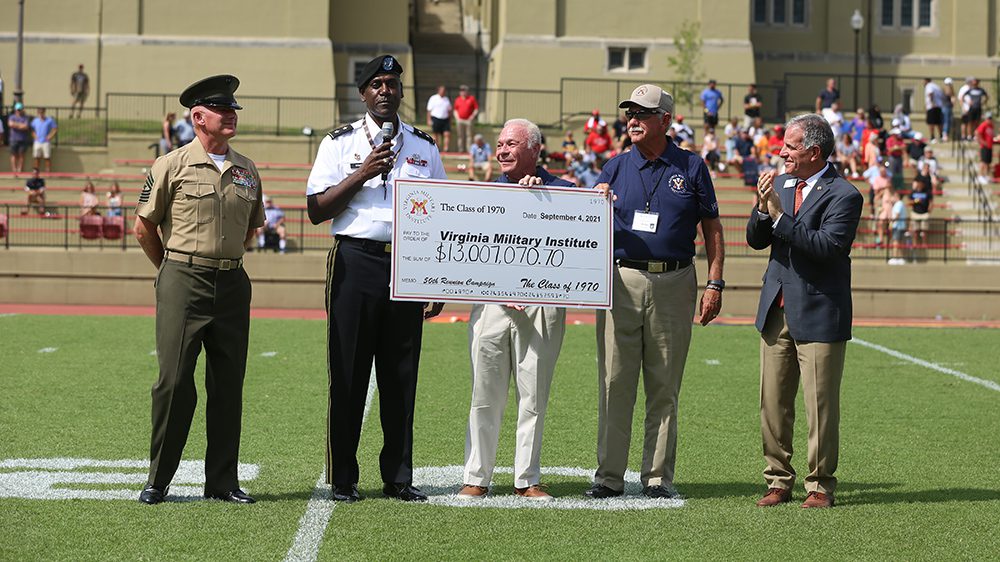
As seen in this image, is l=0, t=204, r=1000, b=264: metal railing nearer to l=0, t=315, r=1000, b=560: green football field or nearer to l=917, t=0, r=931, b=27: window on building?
l=0, t=315, r=1000, b=560: green football field

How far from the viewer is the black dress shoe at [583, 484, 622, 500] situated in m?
7.73

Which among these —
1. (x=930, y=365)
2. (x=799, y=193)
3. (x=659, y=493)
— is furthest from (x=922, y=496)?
(x=930, y=365)

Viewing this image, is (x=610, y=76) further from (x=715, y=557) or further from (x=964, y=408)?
(x=715, y=557)

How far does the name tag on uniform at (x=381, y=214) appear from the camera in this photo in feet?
24.6

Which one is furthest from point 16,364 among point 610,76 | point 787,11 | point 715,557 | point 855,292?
point 787,11

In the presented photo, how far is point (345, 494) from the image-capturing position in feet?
24.7

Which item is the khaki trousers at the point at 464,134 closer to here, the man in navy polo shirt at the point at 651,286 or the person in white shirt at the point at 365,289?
the man in navy polo shirt at the point at 651,286

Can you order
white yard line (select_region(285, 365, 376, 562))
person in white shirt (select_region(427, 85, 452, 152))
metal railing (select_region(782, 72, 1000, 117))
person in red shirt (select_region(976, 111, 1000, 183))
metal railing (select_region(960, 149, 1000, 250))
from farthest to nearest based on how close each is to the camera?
→ 1. metal railing (select_region(782, 72, 1000, 117))
2. person in white shirt (select_region(427, 85, 452, 152))
3. person in red shirt (select_region(976, 111, 1000, 183))
4. metal railing (select_region(960, 149, 1000, 250))
5. white yard line (select_region(285, 365, 376, 562))

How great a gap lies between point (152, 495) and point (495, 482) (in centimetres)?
195

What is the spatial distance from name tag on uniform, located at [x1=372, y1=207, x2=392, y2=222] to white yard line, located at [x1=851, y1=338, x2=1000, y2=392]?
7811 millimetres

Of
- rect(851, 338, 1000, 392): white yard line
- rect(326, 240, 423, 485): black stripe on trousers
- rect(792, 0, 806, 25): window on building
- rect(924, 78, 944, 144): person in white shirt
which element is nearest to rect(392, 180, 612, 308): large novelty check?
rect(326, 240, 423, 485): black stripe on trousers

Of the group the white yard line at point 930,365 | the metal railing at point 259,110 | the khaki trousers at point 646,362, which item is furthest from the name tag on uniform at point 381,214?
the metal railing at point 259,110

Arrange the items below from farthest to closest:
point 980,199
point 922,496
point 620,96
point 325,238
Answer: point 620,96
point 980,199
point 325,238
point 922,496

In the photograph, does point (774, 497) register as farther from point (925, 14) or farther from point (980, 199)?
point (925, 14)
